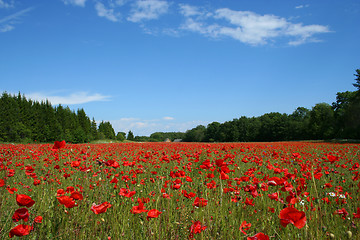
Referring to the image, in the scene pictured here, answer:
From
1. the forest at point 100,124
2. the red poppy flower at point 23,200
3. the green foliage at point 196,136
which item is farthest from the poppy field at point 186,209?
the green foliage at point 196,136

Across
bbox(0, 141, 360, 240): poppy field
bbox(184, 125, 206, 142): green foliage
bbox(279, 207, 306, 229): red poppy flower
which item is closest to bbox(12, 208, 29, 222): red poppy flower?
bbox(0, 141, 360, 240): poppy field

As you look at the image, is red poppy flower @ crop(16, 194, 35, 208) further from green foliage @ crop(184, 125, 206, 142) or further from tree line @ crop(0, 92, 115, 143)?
green foliage @ crop(184, 125, 206, 142)

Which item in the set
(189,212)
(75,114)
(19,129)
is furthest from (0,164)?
(75,114)

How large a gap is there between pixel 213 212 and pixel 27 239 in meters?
2.04

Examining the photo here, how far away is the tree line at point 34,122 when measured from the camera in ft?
125

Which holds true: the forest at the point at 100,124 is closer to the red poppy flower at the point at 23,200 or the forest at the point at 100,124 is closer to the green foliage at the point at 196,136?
the green foliage at the point at 196,136

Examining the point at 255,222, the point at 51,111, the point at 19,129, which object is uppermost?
the point at 51,111

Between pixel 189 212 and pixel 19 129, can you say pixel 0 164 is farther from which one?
pixel 19 129

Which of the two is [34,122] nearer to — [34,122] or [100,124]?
[34,122]

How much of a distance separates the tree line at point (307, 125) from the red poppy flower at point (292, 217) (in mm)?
42220

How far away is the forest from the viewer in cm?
3828

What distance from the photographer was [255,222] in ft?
8.81

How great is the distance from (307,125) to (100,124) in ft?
191

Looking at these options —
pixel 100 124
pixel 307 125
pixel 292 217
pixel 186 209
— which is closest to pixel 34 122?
pixel 100 124
